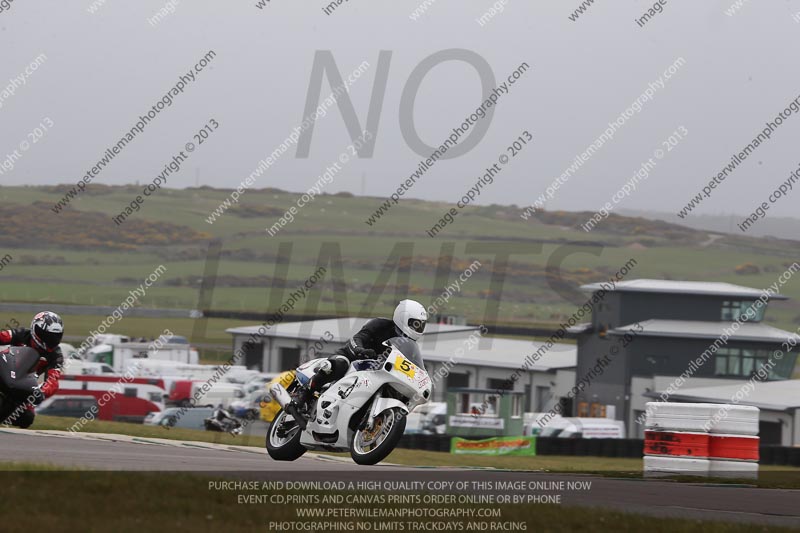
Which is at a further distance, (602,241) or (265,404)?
(602,241)

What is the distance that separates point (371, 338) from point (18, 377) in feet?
17.1

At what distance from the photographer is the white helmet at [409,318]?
11938 mm

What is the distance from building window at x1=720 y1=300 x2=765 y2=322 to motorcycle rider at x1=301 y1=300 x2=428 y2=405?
2129 inches

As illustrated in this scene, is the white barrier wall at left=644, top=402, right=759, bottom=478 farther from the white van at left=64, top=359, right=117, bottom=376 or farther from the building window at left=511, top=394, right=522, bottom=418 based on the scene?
the white van at left=64, top=359, right=117, bottom=376

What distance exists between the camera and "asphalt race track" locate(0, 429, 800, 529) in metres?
10.3

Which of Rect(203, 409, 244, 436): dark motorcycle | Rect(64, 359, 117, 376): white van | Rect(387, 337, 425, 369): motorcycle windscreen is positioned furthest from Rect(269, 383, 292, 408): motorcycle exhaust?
Rect(64, 359, 117, 376): white van

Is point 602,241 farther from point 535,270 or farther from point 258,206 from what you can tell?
point 258,206

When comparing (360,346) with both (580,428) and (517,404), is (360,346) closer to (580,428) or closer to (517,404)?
(517,404)

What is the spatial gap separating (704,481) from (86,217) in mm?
159059

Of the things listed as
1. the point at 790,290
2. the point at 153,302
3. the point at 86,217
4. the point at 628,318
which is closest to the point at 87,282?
the point at 153,302

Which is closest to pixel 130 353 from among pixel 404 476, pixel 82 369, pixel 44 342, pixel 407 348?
pixel 82 369

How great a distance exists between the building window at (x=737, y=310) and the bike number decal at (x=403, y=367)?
179 feet

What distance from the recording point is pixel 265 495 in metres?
8.88

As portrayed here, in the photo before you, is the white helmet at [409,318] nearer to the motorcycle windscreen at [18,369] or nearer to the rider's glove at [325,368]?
the rider's glove at [325,368]
